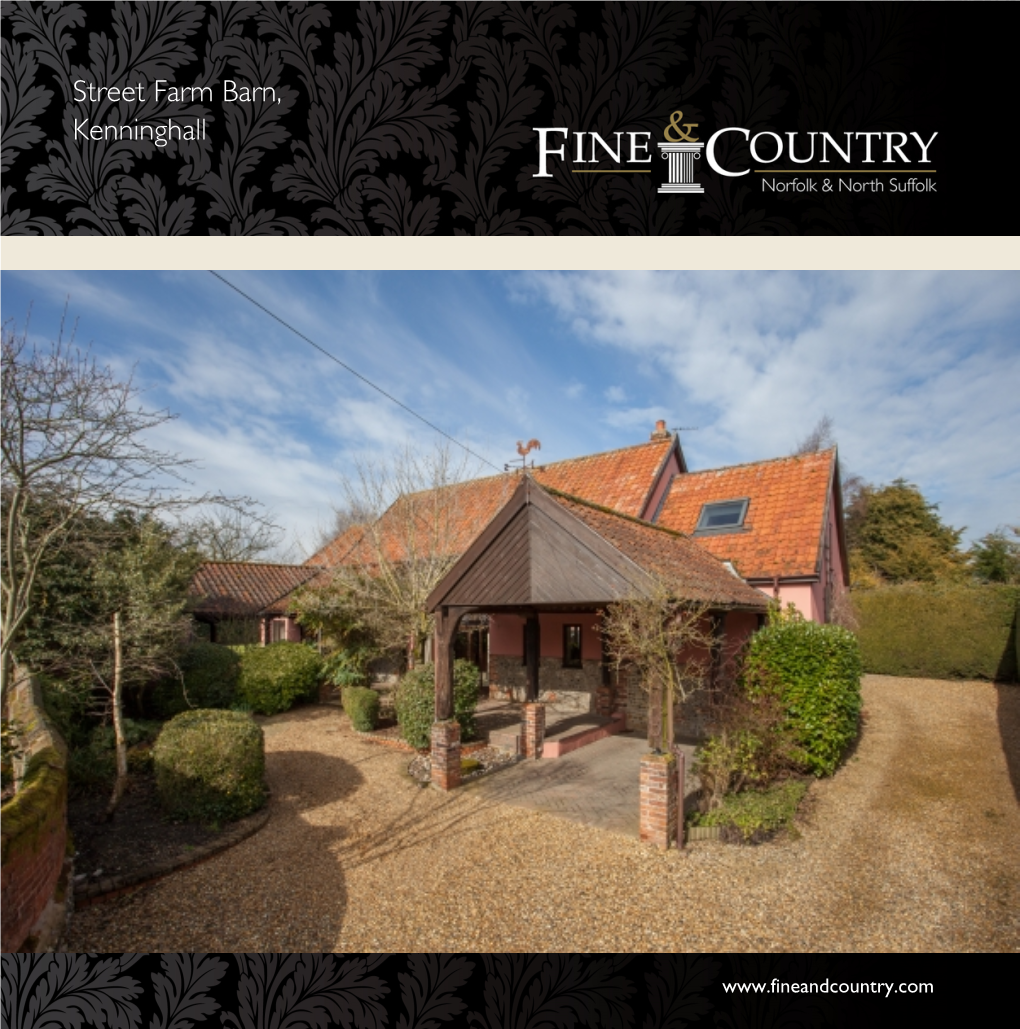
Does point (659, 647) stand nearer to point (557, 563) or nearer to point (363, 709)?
point (557, 563)

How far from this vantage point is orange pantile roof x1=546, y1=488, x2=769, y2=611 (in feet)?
24.2

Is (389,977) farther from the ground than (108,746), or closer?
farther from the ground

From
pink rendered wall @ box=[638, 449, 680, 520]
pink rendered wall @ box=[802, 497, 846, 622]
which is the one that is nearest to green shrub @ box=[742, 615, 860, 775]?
pink rendered wall @ box=[802, 497, 846, 622]

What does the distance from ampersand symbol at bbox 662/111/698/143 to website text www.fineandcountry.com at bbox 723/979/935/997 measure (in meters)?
4.48

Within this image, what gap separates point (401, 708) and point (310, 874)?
494 centimetres

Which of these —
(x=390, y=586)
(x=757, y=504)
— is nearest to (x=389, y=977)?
(x=390, y=586)

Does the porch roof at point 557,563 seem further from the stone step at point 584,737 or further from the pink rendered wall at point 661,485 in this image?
the pink rendered wall at point 661,485

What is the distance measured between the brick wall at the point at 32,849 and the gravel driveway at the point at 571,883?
674mm

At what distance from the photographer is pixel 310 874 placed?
211 inches

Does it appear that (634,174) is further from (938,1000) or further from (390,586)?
(390,586)

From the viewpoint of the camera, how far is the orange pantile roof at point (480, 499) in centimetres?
1370

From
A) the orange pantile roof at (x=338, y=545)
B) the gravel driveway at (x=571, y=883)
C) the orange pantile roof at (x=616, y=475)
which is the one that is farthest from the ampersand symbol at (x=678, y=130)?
the orange pantile roof at (x=338, y=545)

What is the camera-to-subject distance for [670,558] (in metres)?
8.63

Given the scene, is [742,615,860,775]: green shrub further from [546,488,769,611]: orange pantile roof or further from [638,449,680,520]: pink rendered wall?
[638,449,680,520]: pink rendered wall
